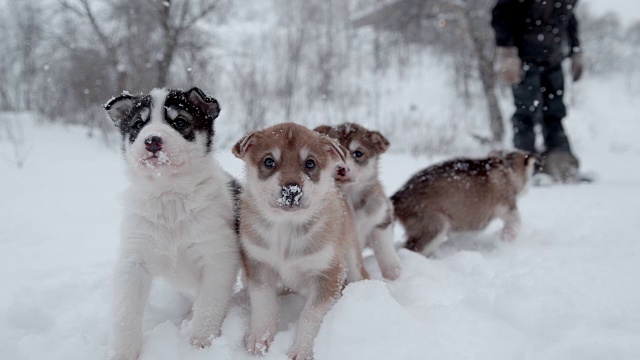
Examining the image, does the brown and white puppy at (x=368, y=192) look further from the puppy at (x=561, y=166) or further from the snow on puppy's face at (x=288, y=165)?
the puppy at (x=561, y=166)

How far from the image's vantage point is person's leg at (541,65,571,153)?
21.0ft

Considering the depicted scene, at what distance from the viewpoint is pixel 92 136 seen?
40.8 feet

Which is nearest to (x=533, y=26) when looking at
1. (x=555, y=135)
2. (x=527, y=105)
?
(x=527, y=105)

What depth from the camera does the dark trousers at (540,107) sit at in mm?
6215

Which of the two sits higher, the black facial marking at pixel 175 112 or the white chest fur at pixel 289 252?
the black facial marking at pixel 175 112

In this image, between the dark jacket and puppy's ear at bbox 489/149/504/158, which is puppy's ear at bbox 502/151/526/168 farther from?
the dark jacket

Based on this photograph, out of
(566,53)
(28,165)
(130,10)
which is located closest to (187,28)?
(130,10)

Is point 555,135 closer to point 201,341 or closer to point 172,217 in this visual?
point 172,217

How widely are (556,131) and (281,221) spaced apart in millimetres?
5651

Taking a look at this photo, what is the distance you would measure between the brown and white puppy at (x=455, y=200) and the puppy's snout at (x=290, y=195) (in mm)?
2008

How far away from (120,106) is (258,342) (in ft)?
5.17

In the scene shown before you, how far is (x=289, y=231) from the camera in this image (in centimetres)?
245

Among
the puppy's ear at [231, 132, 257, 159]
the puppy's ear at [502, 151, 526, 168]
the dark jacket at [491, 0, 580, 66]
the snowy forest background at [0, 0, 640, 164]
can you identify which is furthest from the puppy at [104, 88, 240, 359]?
the snowy forest background at [0, 0, 640, 164]

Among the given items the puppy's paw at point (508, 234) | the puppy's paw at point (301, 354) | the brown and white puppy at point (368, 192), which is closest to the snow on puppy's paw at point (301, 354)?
the puppy's paw at point (301, 354)
